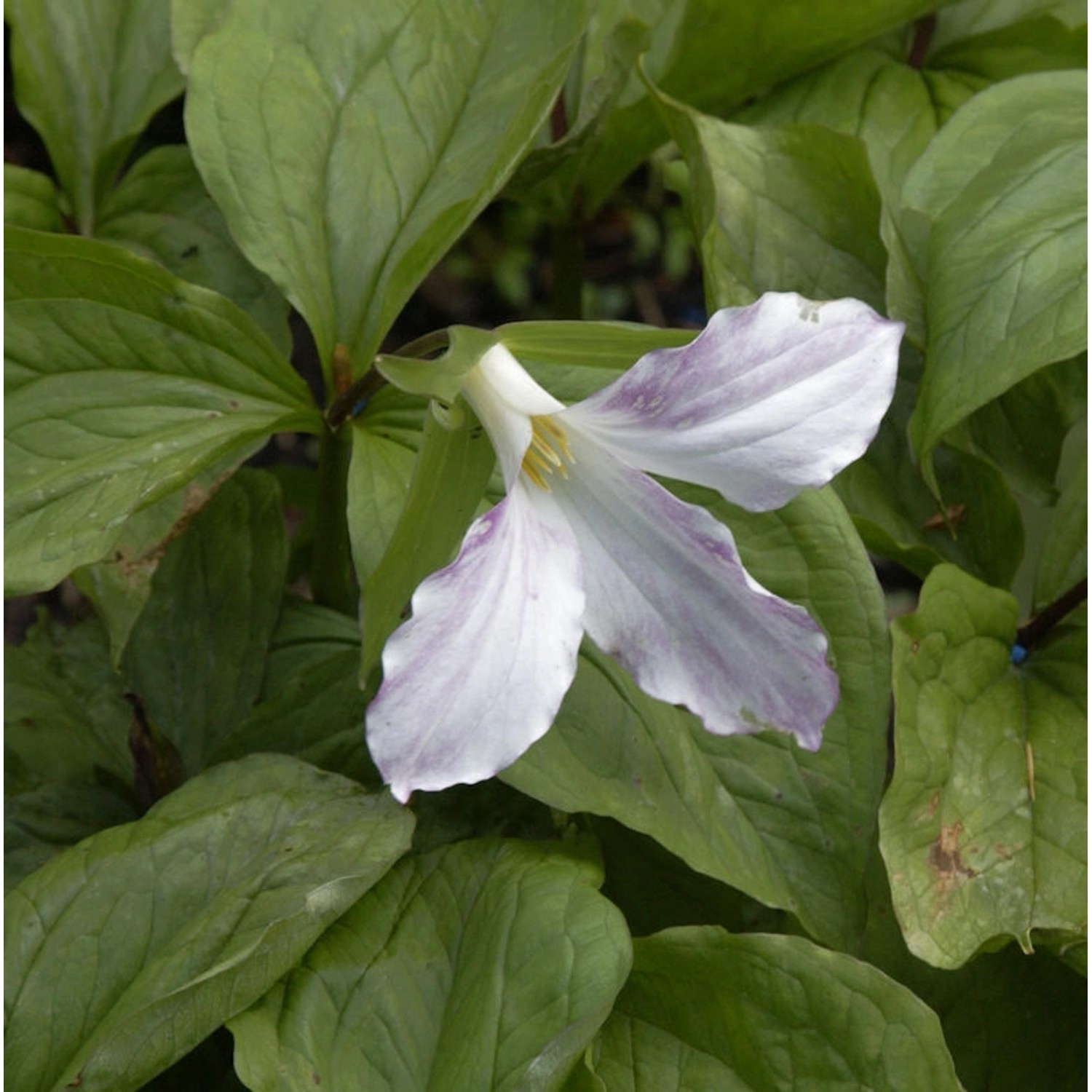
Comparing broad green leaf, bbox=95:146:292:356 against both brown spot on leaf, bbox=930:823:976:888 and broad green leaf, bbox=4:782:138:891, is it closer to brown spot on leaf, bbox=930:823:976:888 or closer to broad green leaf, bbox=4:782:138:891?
broad green leaf, bbox=4:782:138:891

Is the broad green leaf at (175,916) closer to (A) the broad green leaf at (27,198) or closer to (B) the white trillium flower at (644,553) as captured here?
(B) the white trillium flower at (644,553)

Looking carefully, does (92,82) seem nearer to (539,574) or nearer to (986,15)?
(539,574)

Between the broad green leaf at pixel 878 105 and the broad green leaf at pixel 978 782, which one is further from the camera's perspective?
the broad green leaf at pixel 878 105

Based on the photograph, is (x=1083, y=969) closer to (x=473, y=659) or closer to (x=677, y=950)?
(x=677, y=950)

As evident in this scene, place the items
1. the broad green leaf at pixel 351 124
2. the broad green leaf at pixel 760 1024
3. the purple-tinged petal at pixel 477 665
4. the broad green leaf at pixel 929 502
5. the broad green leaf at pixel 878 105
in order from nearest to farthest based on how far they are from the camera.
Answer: the purple-tinged petal at pixel 477 665, the broad green leaf at pixel 760 1024, the broad green leaf at pixel 351 124, the broad green leaf at pixel 929 502, the broad green leaf at pixel 878 105

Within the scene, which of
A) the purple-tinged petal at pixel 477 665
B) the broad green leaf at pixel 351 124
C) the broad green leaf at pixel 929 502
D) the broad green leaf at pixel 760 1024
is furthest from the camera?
the broad green leaf at pixel 929 502

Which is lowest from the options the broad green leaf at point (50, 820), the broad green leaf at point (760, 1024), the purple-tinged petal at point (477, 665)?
the broad green leaf at point (50, 820)

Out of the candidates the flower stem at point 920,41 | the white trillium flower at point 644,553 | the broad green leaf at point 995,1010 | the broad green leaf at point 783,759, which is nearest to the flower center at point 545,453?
the white trillium flower at point 644,553
